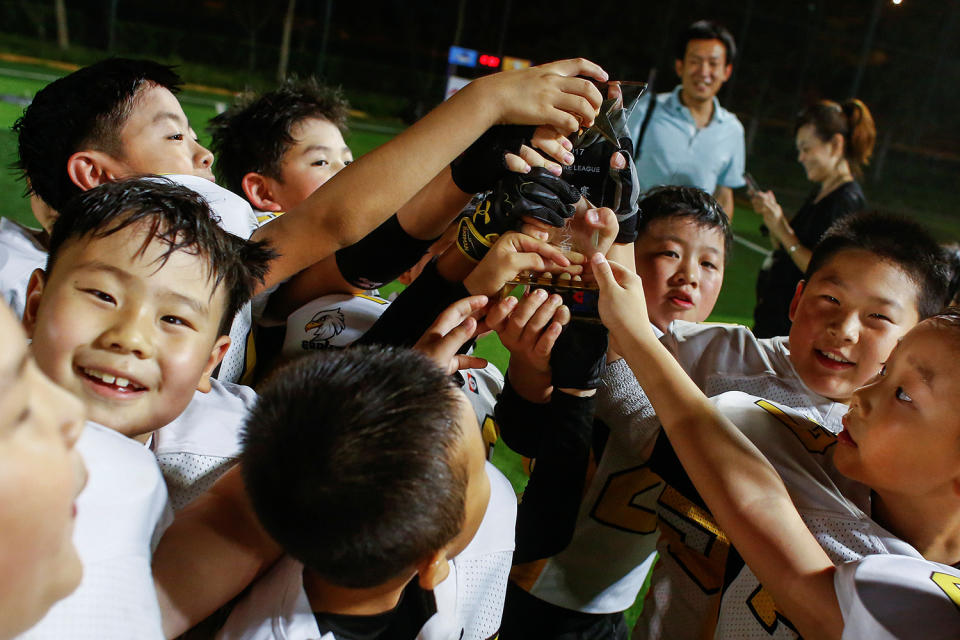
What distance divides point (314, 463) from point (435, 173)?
63 cm

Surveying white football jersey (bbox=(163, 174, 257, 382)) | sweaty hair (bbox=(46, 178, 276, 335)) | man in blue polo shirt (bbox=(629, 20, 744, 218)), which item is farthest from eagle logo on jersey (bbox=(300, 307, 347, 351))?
man in blue polo shirt (bbox=(629, 20, 744, 218))

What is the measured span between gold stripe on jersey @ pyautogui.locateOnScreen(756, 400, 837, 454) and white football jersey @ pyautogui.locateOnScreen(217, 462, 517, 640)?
17.0 inches

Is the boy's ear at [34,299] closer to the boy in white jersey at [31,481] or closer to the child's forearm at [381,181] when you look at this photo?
the child's forearm at [381,181]

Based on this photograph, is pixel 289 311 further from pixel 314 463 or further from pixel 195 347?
pixel 314 463

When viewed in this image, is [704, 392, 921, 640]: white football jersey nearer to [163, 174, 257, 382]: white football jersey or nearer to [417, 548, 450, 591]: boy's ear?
[417, 548, 450, 591]: boy's ear

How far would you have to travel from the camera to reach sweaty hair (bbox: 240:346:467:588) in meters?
0.73

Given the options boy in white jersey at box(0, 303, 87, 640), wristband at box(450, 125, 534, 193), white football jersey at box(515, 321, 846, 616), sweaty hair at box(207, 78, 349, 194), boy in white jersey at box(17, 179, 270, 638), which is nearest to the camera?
boy in white jersey at box(0, 303, 87, 640)

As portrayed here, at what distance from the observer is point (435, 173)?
1.22 m

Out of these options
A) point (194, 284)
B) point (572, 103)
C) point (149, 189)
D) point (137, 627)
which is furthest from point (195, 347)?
point (572, 103)

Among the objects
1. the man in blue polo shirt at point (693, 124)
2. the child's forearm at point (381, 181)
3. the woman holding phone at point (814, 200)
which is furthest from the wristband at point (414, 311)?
the man in blue polo shirt at point (693, 124)

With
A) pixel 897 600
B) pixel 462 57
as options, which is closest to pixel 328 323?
pixel 897 600

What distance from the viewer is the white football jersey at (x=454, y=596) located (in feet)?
2.67

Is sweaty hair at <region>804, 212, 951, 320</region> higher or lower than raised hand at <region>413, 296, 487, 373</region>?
higher

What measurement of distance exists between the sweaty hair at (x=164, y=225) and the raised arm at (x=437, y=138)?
0.18 m
